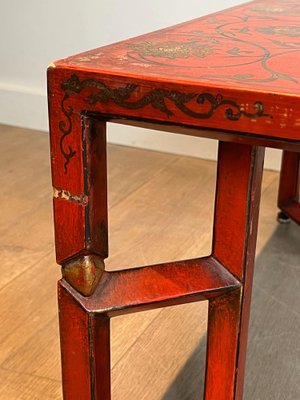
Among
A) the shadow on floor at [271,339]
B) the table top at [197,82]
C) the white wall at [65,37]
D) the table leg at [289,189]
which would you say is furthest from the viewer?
the white wall at [65,37]

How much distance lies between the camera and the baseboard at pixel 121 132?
1.96m

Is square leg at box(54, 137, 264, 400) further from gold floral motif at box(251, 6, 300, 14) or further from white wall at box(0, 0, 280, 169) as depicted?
white wall at box(0, 0, 280, 169)

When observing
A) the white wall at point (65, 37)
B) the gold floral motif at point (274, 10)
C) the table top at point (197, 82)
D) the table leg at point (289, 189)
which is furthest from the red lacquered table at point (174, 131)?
the white wall at point (65, 37)

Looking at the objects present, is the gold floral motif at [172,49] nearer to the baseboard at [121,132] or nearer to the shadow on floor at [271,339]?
the shadow on floor at [271,339]

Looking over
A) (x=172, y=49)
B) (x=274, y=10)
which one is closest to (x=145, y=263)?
(x=274, y=10)

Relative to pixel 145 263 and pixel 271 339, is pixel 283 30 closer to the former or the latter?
pixel 271 339

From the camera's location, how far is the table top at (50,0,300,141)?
0.59 meters

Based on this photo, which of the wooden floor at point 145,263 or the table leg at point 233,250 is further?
the wooden floor at point 145,263

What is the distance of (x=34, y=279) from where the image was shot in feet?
4.31

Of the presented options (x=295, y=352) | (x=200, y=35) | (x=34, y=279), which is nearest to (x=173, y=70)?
(x=200, y=35)

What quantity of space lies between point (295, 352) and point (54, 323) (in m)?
0.39

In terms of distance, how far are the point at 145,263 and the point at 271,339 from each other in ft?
1.06

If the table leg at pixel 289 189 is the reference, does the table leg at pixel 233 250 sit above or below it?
above

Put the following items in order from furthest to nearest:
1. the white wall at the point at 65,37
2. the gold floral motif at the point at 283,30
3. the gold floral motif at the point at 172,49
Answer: the white wall at the point at 65,37 < the gold floral motif at the point at 283,30 < the gold floral motif at the point at 172,49
